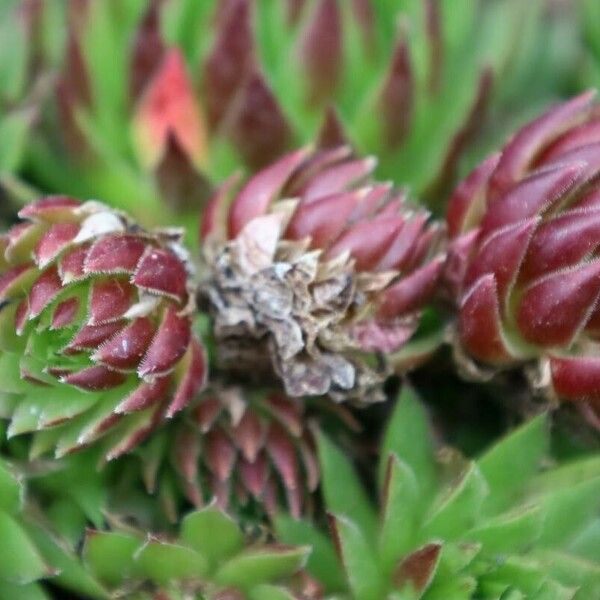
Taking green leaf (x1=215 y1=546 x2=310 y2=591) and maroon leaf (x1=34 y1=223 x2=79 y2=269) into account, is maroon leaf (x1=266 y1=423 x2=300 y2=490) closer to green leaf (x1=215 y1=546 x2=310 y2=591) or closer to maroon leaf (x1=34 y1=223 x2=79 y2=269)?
green leaf (x1=215 y1=546 x2=310 y2=591)

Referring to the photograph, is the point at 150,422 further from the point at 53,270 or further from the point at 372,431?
the point at 372,431

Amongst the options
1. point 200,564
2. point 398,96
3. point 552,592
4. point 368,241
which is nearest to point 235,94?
point 398,96

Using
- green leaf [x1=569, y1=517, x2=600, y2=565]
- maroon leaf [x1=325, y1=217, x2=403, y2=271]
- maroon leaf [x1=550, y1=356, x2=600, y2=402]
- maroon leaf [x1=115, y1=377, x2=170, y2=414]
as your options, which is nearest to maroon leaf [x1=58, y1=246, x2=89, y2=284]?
maroon leaf [x1=115, y1=377, x2=170, y2=414]

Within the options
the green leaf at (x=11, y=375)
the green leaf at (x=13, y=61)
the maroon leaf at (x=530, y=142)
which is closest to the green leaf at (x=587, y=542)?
the maroon leaf at (x=530, y=142)

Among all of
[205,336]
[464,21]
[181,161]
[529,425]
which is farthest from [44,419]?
[464,21]

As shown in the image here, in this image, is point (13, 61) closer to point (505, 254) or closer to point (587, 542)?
point (505, 254)
